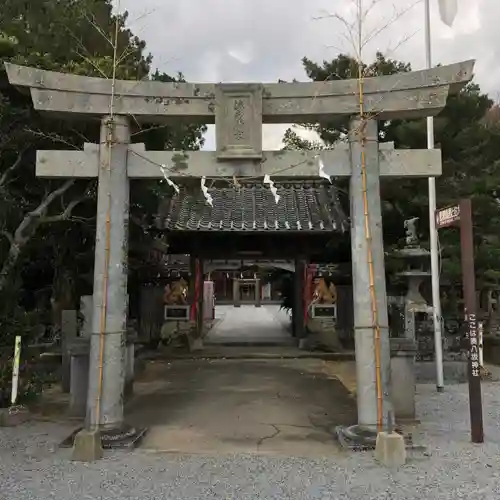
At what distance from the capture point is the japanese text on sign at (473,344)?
6.10 meters

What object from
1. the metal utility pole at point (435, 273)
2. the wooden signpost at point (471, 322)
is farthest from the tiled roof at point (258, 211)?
the wooden signpost at point (471, 322)

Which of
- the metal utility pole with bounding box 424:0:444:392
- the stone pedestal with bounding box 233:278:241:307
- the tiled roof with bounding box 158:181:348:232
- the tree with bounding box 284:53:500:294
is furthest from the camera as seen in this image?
the stone pedestal with bounding box 233:278:241:307

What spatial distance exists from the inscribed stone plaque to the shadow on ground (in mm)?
3333

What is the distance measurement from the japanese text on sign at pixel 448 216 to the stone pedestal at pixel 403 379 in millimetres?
1723

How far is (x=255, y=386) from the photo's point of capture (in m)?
9.82

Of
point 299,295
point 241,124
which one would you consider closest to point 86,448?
point 241,124

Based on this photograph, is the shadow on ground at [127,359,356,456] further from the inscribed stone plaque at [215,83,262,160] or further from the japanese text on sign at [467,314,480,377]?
the inscribed stone plaque at [215,83,262,160]

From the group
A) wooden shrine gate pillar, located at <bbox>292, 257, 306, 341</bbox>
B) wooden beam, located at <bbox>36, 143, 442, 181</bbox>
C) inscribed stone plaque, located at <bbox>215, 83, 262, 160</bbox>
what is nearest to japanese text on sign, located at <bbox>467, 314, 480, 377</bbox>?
wooden beam, located at <bbox>36, 143, 442, 181</bbox>

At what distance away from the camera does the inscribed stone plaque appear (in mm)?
6273

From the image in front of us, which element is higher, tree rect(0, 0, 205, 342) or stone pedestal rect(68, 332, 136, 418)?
tree rect(0, 0, 205, 342)

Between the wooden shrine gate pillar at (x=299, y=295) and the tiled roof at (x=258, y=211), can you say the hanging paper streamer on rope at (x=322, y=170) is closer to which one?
the tiled roof at (x=258, y=211)

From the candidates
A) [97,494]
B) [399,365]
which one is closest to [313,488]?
[97,494]

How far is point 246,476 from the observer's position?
4.88m

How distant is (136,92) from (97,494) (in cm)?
436
